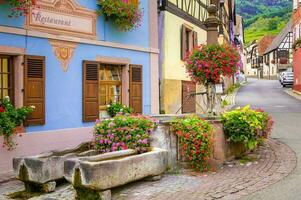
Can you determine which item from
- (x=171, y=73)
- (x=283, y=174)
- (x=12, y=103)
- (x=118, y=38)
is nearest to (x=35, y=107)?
(x=12, y=103)

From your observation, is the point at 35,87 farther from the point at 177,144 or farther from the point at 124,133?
the point at 177,144

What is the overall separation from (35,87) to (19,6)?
1703 mm

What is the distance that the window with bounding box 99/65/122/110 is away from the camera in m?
11.6

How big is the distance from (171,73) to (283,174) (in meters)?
8.50

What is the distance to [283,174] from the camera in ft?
27.2

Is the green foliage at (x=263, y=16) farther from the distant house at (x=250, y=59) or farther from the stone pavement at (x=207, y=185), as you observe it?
the stone pavement at (x=207, y=185)

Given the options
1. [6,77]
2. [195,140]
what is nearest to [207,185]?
[195,140]

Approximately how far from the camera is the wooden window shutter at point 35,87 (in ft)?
30.3

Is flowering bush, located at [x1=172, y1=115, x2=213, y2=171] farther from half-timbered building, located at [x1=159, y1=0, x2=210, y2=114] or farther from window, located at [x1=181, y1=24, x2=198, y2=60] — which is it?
window, located at [x1=181, y1=24, x2=198, y2=60]

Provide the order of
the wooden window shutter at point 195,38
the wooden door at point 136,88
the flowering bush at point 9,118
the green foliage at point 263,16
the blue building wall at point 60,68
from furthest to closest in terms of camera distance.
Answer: the green foliage at point 263,16, the wooden window shutter at point 195,38, the wooden door at point 136,88, the blue building wall at point 60,68, the flowering bush at point 9,118

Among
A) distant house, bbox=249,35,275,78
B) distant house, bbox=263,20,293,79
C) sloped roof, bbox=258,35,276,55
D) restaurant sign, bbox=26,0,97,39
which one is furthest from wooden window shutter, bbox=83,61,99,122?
sloped roof, bbox=258,35,276,55

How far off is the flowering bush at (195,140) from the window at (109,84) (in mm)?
3465

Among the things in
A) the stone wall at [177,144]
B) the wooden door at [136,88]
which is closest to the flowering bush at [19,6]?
the stone wall at [177,144]

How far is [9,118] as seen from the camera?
28.0ft
